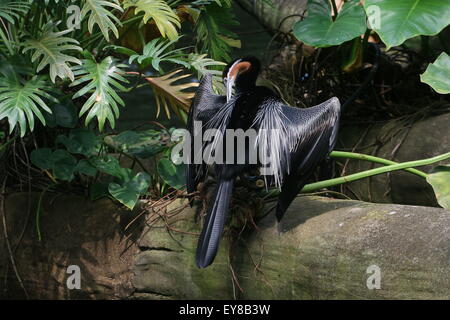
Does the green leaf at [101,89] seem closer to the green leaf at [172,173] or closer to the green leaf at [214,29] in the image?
the green leaf at [172,173]

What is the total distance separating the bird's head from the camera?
10.3 ft

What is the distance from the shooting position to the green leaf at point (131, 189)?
329cm

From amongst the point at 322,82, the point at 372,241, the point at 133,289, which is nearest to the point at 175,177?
the point at 133,289

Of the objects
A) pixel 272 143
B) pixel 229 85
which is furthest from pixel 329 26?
pixel 272 143

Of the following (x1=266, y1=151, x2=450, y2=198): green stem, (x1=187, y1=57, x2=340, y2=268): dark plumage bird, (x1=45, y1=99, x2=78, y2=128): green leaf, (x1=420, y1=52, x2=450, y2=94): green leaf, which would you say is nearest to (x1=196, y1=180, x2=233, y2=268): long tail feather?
(x1=187, y1=57, x2=340, y2=268): dark plumage bird

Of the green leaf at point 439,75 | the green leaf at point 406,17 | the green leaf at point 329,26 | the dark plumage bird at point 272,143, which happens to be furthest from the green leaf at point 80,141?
the green leaf at point 439,75

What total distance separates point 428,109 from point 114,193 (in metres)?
1.78

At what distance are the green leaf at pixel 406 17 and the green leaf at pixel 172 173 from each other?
1037mm

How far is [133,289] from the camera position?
3324 millimetres

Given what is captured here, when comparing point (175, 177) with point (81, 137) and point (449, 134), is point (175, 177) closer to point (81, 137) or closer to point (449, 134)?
point (81, 137)

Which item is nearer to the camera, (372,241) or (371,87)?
(372,241)

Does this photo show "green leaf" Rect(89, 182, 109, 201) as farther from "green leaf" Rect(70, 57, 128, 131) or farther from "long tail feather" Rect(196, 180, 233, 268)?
"long tail feather" Rect(196, 180, 233, 268)

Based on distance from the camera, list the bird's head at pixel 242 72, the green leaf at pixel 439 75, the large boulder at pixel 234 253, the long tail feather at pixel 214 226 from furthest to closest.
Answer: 1. the green leaf at pixel 439 75
2. the bird's head at pixel 242 72
3. the long tail feather at pixel 214 226
4. the large boulder at pixel 234 253

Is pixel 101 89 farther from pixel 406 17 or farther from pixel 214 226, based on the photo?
pixel 406 17
